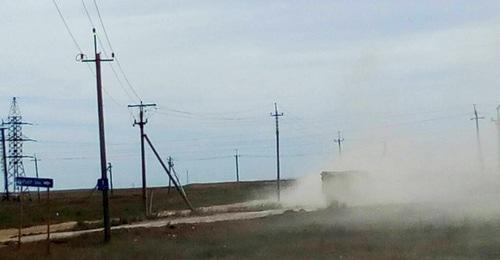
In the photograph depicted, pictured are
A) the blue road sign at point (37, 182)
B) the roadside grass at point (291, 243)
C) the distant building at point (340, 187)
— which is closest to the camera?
the roadside grass at point (291, 243)

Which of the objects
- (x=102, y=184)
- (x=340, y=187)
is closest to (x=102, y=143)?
(x=102, y=184)

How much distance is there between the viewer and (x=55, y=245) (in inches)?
1451

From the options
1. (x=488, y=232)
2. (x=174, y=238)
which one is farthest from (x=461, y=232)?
(x=174, y=238)

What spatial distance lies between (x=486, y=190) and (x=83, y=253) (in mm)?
47024

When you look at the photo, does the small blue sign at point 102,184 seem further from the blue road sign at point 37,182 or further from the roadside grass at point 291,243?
the blue road sign at point 37,182

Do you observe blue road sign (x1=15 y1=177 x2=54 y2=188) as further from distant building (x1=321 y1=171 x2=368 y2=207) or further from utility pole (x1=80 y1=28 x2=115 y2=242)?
distant building (x1=321 y1=171 x2=368 y2=207)

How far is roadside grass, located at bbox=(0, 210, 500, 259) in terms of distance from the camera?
26.2 metres

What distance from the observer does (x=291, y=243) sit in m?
31.1

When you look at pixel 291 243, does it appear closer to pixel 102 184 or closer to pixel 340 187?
pixel 102 184

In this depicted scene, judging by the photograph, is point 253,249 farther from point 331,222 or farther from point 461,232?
point 331,222

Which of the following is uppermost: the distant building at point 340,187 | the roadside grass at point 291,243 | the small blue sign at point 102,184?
the small blue sign at point 102,184

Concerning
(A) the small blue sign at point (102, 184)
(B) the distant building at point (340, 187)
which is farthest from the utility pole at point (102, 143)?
(B) the distant building at point (340, 187)

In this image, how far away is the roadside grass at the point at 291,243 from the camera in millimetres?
26172

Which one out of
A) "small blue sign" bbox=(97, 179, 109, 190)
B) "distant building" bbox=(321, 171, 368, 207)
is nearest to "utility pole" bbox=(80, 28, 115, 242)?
"small blue sign" bbox=(97, 179, 109, 190)
